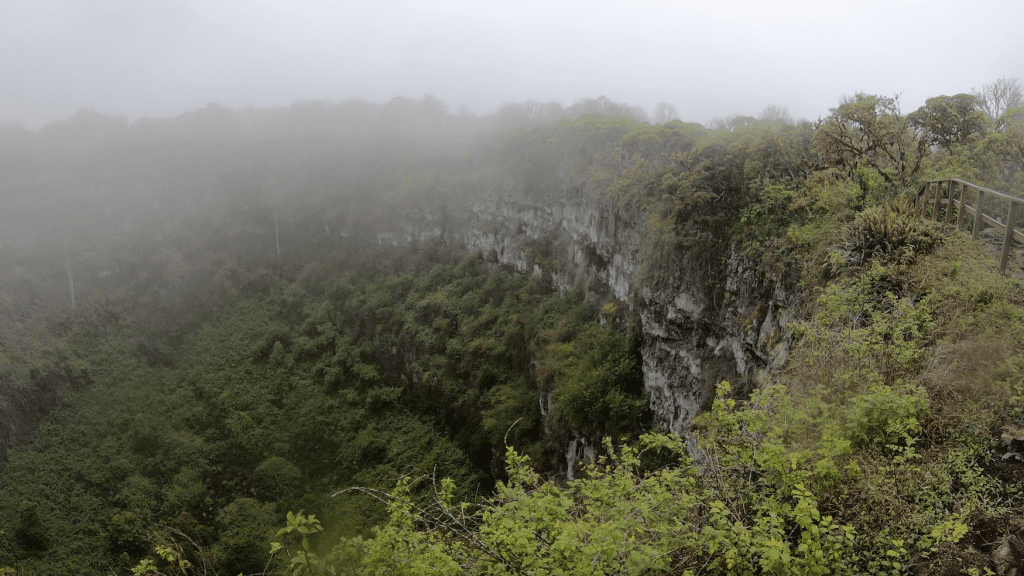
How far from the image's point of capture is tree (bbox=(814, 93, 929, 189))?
966cm

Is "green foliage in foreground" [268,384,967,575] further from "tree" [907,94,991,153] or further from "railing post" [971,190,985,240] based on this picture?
"tree" [907,94,991,153]

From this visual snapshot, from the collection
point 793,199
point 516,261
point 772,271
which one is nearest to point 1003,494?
point 772,271

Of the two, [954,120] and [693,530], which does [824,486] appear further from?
[954,120]

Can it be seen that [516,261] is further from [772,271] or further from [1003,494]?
[1003,494]

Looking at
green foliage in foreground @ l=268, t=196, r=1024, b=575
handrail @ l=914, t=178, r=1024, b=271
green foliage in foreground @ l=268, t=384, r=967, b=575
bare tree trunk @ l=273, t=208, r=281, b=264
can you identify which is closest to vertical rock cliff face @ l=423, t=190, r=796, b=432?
handrail @ l=914, t=178, r=1024, b=271

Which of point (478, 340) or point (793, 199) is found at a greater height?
point (793, 199)

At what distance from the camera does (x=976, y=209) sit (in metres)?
6.64

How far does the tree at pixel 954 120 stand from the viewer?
34.8 feet

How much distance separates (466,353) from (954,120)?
2011 cm

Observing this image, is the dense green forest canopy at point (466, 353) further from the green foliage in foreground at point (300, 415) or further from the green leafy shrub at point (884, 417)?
the green foliage in foreground at point (300, 415)

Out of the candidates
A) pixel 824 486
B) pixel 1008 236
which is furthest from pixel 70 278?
pixel 1008 236

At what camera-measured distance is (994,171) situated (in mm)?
9477

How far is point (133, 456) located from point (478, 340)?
61.8ft

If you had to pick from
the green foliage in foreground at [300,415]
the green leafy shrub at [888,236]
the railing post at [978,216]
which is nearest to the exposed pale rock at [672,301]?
the green foliage in foreground at [300,415]
